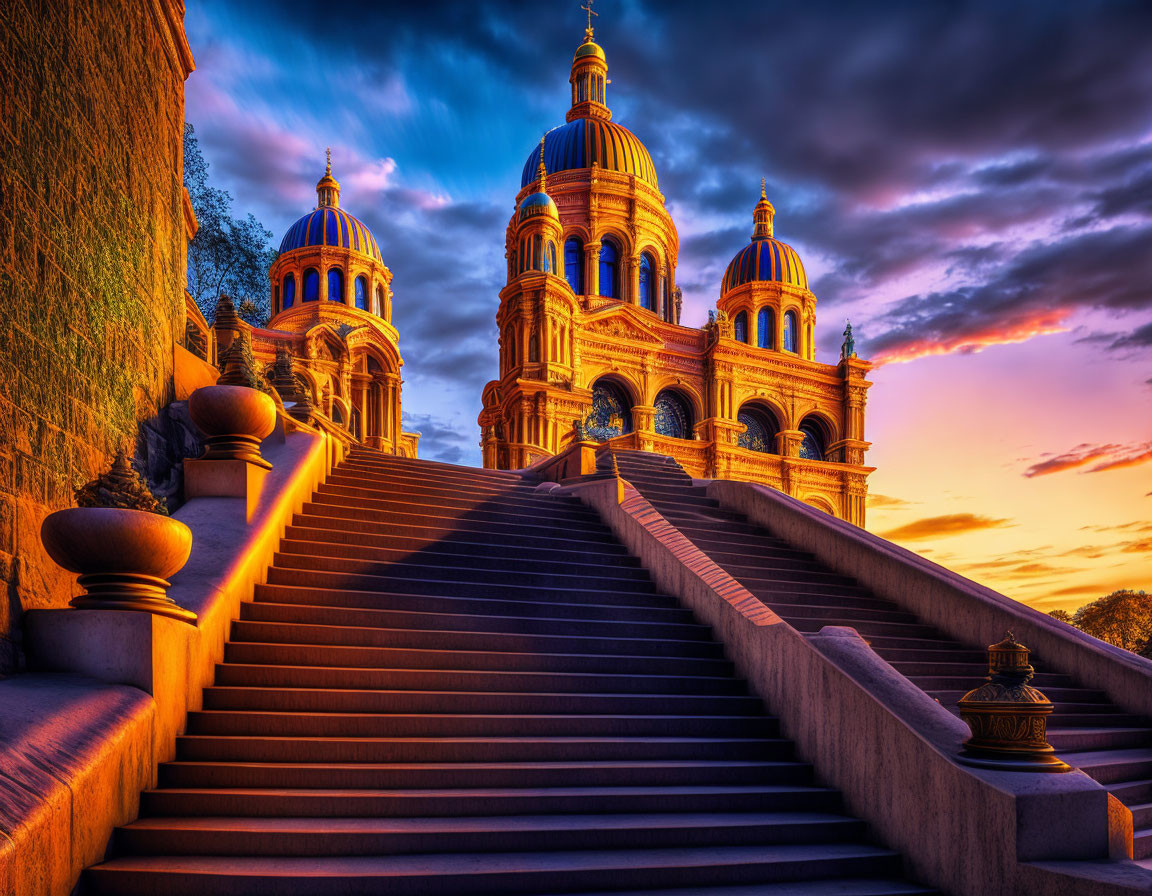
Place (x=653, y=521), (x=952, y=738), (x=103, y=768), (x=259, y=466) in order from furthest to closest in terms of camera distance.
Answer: (x=653, y=521) < (x=259, y=466) < (x=952, y=738) < (x=103, y=768)

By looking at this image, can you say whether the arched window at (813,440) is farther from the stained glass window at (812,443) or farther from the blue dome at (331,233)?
the blue dome at (331,233)

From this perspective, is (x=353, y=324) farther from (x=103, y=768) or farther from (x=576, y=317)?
(x=103, y=768)

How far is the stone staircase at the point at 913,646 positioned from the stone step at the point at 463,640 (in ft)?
5.76

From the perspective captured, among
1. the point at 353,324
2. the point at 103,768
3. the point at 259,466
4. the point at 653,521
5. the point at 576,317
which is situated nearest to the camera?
the point at 103,768

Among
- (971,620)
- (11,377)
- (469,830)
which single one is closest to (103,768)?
(469,830)

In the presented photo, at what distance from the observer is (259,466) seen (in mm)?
7324

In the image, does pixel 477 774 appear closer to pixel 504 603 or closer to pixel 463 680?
pixel 463 680

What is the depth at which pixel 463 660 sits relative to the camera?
20.6 feet

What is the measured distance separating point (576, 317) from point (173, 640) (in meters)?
31.4

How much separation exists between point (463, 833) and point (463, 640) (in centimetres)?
230

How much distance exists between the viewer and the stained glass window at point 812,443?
43188 mm

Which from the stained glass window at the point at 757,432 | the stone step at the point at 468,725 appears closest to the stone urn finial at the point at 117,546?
the stone step at the point at 468,725

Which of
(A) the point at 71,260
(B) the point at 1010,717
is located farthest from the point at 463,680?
(A) the point at 71,260

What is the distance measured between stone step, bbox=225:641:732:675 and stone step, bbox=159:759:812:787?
3.60 feet
